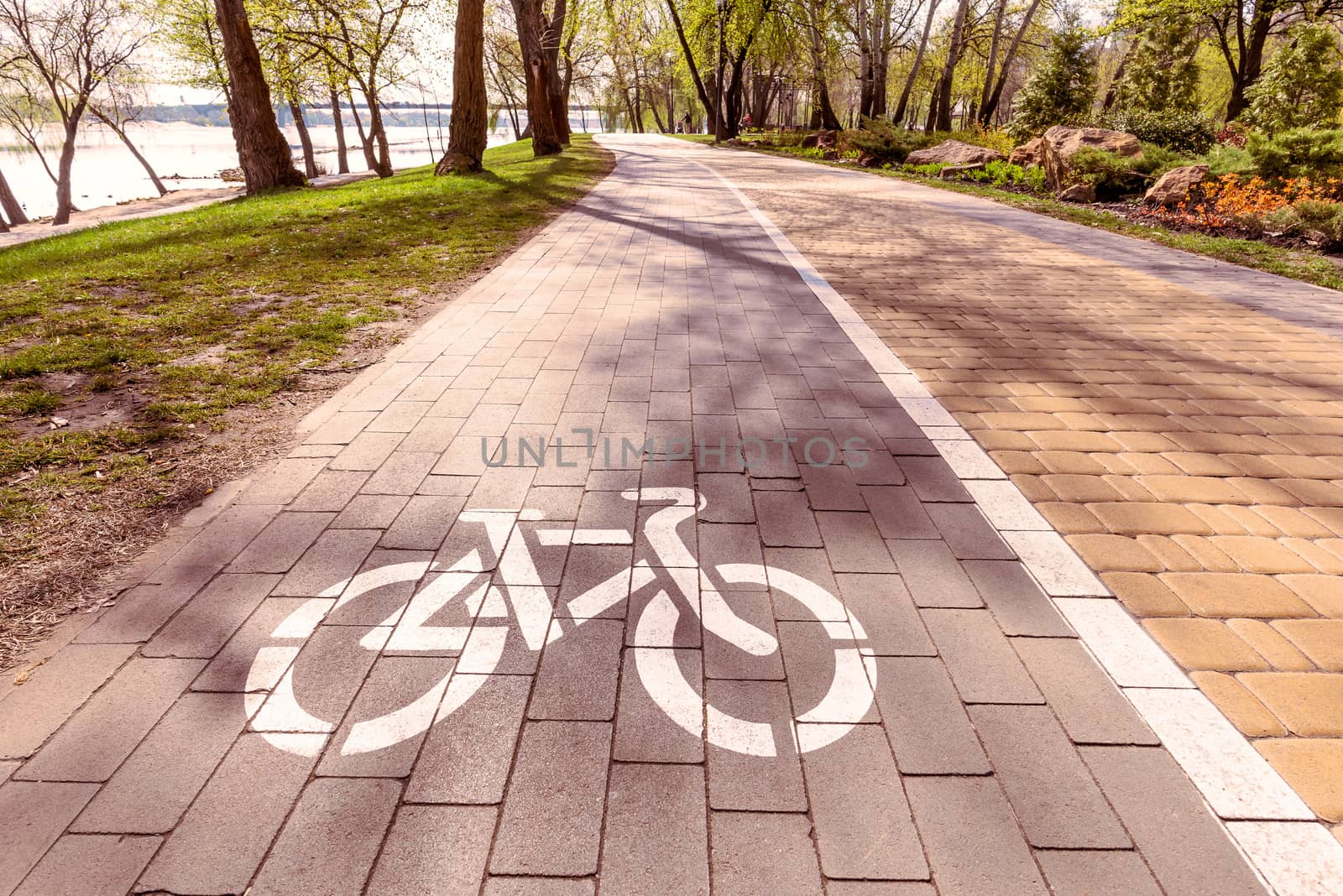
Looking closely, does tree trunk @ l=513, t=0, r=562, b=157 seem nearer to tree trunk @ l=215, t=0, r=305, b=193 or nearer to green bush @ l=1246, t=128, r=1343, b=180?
tree trunk @ l=215, t=0, r=305, b=193

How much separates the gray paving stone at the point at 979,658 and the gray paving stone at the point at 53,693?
3.14 meters

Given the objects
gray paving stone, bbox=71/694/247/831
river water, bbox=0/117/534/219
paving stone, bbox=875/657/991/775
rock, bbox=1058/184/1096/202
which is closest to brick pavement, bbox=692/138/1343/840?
paving stone, bbox=875/657/991/775

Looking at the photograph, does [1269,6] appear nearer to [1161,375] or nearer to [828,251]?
[828,251]

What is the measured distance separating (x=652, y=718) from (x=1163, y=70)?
112 feet

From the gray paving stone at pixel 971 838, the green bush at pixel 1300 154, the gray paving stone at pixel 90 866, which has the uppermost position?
the green bush at pixel 1300 154

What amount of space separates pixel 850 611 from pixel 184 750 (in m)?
2.41

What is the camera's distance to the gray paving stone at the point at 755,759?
1.96 meters

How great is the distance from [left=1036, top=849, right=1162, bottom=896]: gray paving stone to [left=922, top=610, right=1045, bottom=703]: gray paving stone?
530 mm

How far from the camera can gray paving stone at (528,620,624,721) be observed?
224cm

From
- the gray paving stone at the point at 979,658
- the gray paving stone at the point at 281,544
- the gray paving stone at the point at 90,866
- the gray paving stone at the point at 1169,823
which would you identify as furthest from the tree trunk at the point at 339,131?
the gray paving stone at the point at 1169,823

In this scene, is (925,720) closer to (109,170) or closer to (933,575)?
(933,575)

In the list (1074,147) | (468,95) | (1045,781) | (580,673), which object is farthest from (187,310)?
(1074,147)

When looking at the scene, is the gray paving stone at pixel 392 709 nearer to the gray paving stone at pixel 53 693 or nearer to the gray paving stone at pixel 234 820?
the gray paving stone at pixel 234 820

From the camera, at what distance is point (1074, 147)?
14383 mm
